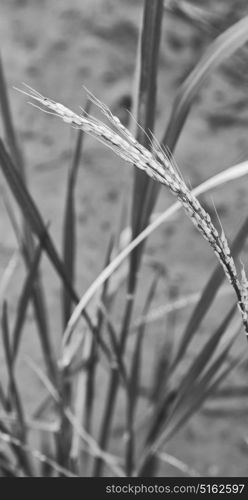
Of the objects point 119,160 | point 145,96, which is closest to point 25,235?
point 145,96

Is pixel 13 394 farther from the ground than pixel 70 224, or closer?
closer

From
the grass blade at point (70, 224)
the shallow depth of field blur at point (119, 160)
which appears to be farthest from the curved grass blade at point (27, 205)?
the shallow depth of field blur at point (119, 160)

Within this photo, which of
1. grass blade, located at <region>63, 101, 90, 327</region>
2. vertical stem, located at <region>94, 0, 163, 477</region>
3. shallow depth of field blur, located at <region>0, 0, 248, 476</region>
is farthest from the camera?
shallow depth of field blur, located at <region>0, 0, 248, 476</region>

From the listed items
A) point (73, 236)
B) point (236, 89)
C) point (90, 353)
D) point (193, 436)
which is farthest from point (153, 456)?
point (236, 89)

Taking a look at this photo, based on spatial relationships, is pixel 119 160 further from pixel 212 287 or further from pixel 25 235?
pixel 212 287

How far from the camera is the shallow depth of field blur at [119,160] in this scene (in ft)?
2.96

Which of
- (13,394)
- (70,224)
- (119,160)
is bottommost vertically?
(13,394)

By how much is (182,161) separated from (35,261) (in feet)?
1.25

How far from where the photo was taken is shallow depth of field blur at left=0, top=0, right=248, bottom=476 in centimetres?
90

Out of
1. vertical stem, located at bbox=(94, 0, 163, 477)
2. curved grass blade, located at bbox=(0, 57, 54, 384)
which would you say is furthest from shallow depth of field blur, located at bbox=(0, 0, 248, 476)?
vertical stem, located at bbox=(94, 0, 163, 477)

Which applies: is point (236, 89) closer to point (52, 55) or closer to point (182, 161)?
point (182, 161)

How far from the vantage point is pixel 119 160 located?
3.07 feet

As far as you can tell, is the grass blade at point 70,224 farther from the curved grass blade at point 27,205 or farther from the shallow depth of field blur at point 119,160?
the shallow depth of field blur at point 119,160

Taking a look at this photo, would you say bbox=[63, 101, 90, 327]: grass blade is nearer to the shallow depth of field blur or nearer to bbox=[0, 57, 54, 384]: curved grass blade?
bbox=[0, 57, 54, 384]: curved grass blade
